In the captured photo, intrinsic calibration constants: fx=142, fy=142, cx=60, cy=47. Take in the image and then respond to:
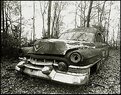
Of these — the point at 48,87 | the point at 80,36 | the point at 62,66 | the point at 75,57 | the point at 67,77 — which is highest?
the point at 80,36

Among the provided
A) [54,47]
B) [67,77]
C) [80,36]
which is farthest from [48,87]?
[80,36]

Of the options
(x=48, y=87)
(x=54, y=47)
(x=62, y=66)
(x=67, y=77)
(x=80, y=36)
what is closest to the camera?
(x=67, y=77)

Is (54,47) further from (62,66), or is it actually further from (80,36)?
(80,36)

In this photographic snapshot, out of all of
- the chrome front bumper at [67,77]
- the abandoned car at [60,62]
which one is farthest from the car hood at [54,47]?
the chrome front bumper at [67,77]

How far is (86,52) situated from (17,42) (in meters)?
4.91

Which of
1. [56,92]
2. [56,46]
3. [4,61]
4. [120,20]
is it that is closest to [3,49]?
[4,61]

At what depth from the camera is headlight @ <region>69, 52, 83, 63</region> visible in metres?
3.75

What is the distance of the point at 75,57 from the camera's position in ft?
12.6

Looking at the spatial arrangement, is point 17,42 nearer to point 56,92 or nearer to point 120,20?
point 56,92

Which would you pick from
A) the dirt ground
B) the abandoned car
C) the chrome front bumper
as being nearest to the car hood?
the abandoned car

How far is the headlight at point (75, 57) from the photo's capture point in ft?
12.3

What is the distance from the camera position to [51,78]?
378cm

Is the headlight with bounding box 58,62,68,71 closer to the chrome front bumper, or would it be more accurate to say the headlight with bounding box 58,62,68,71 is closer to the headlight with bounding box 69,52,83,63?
the chrome front bumper

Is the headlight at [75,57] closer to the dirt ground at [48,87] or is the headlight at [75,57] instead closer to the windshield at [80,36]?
the dirt ground at [48,87]
